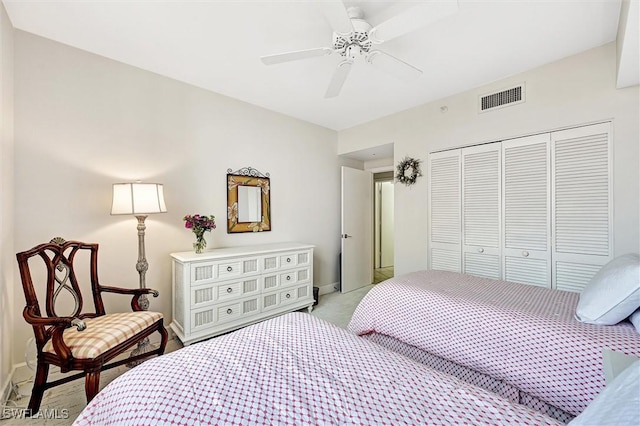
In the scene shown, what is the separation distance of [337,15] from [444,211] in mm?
2482

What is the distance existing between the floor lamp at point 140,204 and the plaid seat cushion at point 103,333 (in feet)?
1.17

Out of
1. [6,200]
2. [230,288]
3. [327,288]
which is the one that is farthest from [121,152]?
[327,288]

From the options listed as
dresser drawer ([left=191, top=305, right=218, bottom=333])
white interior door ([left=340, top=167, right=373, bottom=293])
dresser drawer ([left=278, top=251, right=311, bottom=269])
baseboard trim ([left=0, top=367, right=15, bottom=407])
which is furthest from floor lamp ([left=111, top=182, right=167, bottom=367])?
white interior door ([left=340, top=167, right=373, bottom=293])

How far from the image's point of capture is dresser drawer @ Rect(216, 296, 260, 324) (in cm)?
263

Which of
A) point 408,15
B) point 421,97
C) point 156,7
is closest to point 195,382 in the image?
point 408,15

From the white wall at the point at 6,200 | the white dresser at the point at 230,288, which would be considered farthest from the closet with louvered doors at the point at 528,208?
the white wall at the point at 6,200

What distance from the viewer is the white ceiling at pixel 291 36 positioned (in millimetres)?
1795

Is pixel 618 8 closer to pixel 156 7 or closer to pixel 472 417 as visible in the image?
pixel 472 417

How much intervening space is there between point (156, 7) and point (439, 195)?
3.18 m

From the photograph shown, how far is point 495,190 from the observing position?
2.86m

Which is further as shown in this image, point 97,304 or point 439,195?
point 439,195

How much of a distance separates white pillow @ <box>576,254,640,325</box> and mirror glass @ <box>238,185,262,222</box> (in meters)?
2.99

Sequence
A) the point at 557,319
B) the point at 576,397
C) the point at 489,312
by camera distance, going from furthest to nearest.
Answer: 1. the point at 489,312
2. the point at 557,319
3. the point at 576,397

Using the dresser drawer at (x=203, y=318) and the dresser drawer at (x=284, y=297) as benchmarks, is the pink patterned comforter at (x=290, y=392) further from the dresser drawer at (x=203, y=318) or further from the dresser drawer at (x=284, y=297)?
the dresser drawer at (x=284, y=297)
